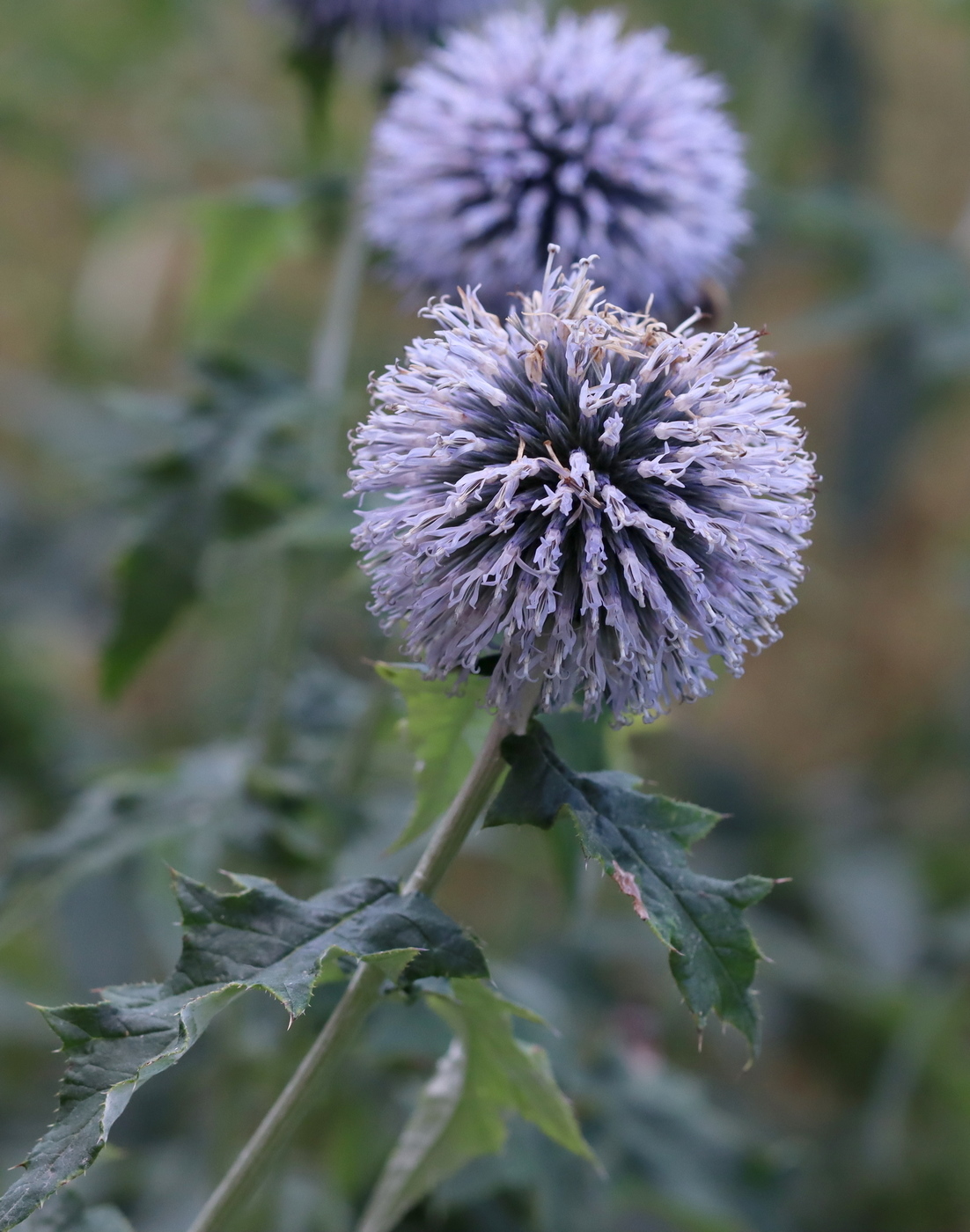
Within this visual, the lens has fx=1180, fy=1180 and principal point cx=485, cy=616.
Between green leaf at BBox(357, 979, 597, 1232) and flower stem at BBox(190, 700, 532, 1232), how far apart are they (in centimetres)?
5

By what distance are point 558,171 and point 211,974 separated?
81 centimetres

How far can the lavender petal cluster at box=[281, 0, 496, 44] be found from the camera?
4.49 ft

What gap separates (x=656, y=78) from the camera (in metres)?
1.14

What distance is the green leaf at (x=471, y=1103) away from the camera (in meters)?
0.68

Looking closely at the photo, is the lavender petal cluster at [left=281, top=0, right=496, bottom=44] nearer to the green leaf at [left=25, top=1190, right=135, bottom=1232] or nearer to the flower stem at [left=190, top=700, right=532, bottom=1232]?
the flower stem at [left=190, top=700, right=532, bottom=1232]

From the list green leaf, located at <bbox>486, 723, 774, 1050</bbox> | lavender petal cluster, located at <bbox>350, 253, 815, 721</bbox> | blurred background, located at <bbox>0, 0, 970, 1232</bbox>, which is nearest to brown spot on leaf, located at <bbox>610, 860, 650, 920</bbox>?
green leaf, located at <bbox>486, 723, 774, 1050</bbox>

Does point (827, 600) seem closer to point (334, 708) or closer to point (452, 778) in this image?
point (334, 708)

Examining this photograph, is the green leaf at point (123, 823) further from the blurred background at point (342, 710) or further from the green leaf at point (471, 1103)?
the green leaf at point (471, 1103)

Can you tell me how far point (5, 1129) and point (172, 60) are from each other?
6.77 feet

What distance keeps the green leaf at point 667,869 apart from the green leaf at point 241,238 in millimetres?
855

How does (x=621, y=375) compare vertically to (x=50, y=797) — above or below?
above

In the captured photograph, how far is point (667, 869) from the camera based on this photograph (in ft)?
2.04

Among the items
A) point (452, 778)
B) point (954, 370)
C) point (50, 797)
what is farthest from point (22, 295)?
point (452, 778)

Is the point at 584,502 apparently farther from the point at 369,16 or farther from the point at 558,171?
the point at 369,16
